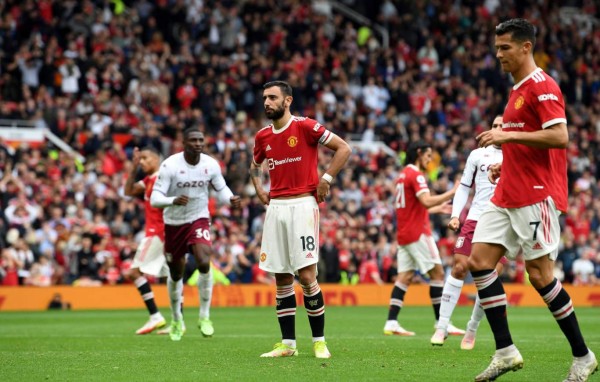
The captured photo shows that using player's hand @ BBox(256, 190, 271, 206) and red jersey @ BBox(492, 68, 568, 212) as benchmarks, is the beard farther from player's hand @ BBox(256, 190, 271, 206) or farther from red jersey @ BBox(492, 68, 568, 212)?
red jersey @ BBox(492, 68, 568, 212)

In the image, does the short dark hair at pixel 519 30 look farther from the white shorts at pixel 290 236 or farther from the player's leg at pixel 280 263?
the player's leg at pixel 280 263

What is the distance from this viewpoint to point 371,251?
93.8 ft

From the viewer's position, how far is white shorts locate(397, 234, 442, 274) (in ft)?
51.0

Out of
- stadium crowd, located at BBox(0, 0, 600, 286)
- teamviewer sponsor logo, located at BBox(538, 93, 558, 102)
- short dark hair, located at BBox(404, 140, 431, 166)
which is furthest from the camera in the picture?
stadium crowd, located at BBox(0, 0, 600, 286)

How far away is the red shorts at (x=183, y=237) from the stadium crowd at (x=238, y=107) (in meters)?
10.5

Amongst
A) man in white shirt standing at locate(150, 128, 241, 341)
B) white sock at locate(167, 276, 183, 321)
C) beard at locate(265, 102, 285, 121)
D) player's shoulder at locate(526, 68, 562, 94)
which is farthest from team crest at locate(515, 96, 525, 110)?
white sock at locate(167, 276, 183, 321)

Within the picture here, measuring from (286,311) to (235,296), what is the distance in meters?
15.4

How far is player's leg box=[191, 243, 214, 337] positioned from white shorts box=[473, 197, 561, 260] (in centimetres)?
617

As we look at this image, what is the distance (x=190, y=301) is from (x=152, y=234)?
31.1ft

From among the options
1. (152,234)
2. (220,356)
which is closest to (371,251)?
(152,234)

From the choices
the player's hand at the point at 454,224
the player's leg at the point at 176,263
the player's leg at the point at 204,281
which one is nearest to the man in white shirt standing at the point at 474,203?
the player's hand at the point at 454,224

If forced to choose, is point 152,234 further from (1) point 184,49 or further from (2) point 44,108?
(1) point 184,49

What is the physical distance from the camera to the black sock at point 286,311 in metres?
11.4

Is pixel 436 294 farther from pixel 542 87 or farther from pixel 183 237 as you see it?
pixel 542 87
